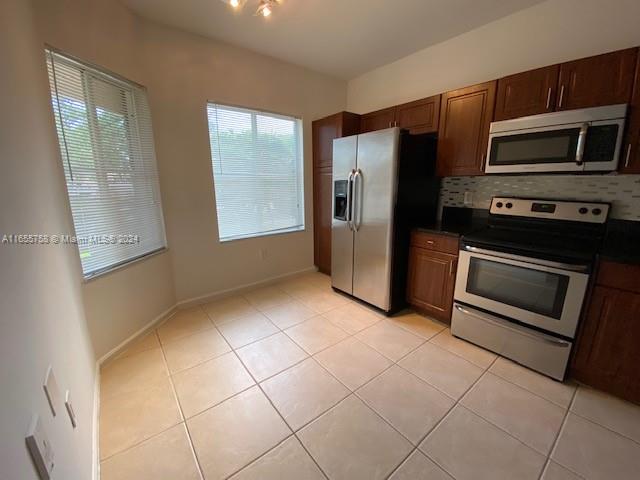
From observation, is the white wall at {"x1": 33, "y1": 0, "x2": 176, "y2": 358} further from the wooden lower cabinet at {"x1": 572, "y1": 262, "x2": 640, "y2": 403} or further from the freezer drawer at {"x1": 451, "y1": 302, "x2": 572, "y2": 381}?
the wooden lower cabinet at {"x1": 572, "y1": 262, "x2": 640, "y2": 403}

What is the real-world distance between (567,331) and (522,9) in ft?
8.13

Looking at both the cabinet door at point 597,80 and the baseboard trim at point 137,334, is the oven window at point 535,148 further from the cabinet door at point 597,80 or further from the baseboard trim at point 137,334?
the baseboard trim at point 137,334

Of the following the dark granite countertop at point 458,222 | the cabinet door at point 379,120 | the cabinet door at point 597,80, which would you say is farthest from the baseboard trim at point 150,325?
the cabinet door at point 597,80

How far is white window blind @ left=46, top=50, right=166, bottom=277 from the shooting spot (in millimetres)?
1763

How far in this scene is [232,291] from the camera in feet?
10.3

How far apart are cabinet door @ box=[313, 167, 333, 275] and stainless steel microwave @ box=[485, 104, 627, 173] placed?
5.74ft

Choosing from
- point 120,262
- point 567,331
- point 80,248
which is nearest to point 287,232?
point 120,262

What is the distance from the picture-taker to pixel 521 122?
193cm

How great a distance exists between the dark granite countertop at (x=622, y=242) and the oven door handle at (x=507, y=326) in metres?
0.59

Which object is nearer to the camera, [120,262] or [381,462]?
[381,462]

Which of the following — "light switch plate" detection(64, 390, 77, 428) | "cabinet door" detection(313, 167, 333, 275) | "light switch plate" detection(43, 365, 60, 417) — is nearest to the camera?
"light switch plate" detection(43, 365, 60, 417)

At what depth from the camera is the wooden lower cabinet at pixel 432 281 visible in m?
2.30

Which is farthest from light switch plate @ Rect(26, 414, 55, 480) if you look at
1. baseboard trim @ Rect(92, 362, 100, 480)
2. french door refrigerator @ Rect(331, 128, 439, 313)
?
french door refrigerator @ Rect(331, 128, 439, 313)

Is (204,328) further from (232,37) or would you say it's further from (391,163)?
(232,37)
